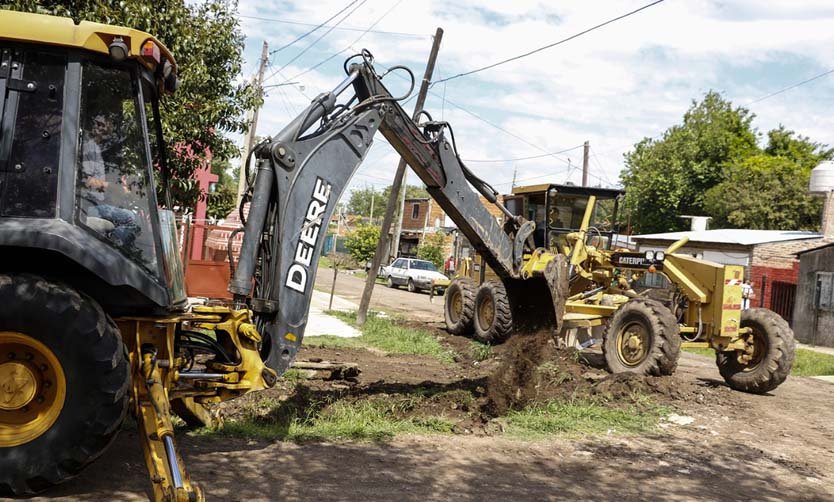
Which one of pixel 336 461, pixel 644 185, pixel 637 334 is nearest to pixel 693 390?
pixel 637 334

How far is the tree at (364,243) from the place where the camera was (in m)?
46.8

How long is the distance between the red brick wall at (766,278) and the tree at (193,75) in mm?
18783

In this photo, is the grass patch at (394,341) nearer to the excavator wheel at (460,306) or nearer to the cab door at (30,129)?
the excavator wheel at (460,306)

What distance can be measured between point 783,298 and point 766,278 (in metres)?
0.94

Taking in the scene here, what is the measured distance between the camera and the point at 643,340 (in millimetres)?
10883

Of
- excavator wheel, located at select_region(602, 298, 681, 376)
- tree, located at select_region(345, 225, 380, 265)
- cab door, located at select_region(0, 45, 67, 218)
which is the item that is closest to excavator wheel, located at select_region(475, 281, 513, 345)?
excavator wheel, located at select_region(602, 298, 681, 376)

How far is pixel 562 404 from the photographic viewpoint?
863 cm

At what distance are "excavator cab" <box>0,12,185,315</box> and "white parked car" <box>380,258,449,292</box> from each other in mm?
28566

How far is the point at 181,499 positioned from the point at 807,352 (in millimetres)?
18367

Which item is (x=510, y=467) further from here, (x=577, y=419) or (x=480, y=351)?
(x=480, y=351)

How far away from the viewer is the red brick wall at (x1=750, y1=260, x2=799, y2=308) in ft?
81.3

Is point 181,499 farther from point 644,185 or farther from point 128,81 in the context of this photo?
point 644,185

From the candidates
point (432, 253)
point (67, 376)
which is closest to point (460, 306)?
point (67, 376)

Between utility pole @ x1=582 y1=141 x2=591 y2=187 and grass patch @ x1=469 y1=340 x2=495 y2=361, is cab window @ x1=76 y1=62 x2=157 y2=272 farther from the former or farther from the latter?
utility pole @ x1=582 y1=141 x2=591 y2=187
